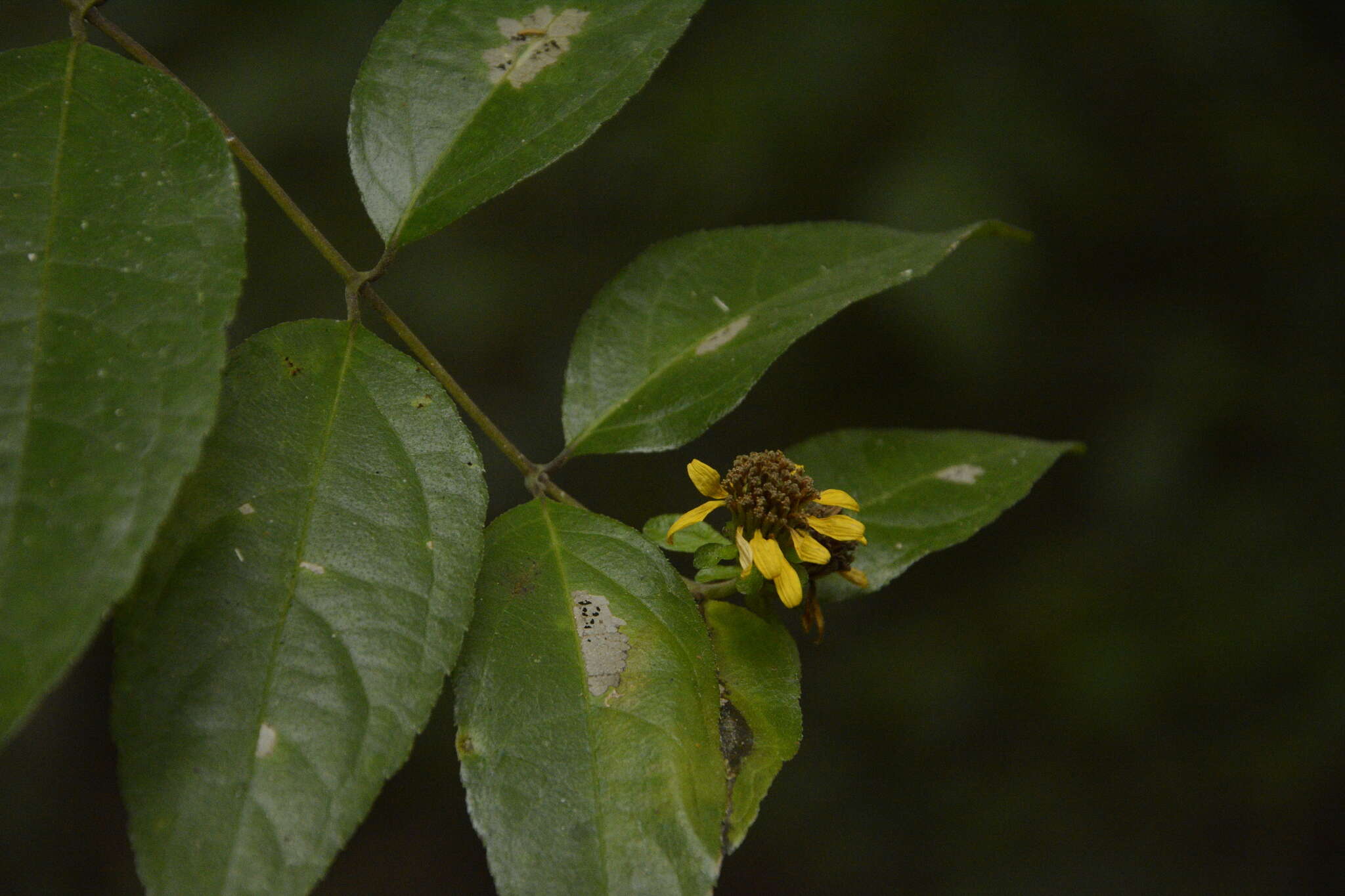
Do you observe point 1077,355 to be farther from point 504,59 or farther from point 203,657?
point 203,657

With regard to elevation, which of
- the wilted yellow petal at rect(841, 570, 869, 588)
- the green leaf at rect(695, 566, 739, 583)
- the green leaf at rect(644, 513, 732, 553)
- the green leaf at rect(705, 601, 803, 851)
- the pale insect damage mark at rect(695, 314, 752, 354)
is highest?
the pale insect damage mark at rect(695, 314, 752, 354)

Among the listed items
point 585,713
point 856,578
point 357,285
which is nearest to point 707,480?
point 856,578

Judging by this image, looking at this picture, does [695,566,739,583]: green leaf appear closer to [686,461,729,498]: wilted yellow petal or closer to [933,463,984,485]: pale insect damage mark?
[686,461,729,498]: wilted yellow petal

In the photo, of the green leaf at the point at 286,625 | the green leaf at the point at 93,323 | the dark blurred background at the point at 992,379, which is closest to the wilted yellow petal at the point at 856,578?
the green leaf at the point at 286,625

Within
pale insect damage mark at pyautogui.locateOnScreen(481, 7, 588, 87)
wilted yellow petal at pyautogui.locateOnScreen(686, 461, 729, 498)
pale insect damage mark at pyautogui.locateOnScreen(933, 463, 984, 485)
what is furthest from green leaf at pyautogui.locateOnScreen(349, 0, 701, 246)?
pale insect damage mark at pyautogui.locateOnScreen(933, 463, 984, 485)

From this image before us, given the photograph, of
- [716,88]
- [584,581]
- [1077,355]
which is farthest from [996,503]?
[1077,355]
